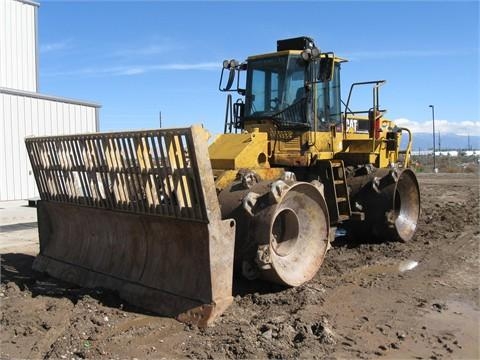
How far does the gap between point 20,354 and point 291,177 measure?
380 cm

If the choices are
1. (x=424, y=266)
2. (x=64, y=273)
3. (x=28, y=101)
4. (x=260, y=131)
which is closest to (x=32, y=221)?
(x=28, y=101)

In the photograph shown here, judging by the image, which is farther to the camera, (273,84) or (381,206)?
(381,206)

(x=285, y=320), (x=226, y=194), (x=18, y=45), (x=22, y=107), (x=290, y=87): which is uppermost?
(x=18, y=45)

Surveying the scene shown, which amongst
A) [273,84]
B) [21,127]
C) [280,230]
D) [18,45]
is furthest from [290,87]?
[18,45]

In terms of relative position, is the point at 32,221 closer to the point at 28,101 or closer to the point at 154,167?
the point at 28,101

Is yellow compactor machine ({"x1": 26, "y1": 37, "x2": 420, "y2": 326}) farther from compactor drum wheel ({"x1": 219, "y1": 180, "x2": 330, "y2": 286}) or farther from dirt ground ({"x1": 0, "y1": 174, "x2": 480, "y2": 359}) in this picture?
dirt ground ({"x1": 0, "y1": 174, "x2": 480, "y2": 359})

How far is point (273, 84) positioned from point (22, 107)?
35.8 ft

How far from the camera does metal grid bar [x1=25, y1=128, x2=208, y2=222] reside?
17.6 feet

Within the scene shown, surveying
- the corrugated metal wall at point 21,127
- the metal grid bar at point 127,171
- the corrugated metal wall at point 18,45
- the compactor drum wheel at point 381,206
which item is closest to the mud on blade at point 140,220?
the metal grid bar at point 127,171

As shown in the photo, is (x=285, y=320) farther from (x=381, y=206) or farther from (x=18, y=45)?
(x=18, y=45)

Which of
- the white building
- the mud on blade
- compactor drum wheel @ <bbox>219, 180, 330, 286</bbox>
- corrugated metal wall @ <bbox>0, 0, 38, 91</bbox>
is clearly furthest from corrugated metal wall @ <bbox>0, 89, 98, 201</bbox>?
compactor drum wheel @ <bbox>219, 180, 330, 286</bbox>

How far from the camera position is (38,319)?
531 centimetres

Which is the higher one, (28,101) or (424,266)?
(28,101)

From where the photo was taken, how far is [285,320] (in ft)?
17.1
